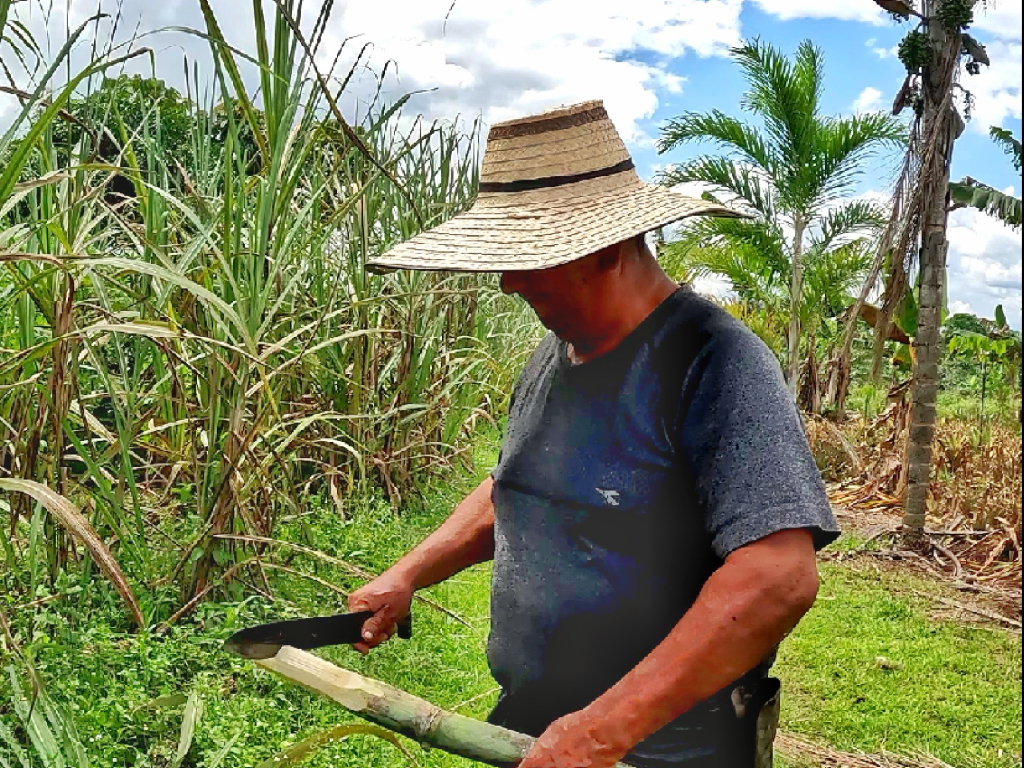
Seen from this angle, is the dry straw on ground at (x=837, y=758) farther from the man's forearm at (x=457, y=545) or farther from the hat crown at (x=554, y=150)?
the hat crown at (x=554, y=150)

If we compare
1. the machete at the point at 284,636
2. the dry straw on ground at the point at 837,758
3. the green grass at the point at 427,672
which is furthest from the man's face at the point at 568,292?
the dry straw on ground at the point at 837,758

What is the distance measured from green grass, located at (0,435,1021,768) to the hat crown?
3.35ft

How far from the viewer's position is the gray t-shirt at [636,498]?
120cm

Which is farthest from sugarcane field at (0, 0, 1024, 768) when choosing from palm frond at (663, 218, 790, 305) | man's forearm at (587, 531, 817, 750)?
palm frond at (663, 218, 790, 305)

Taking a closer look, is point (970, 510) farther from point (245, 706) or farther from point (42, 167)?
point (42, 167)

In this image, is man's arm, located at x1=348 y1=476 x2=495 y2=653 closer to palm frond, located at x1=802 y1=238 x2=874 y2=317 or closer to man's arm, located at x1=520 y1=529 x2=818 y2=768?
man's arm, located at x1=520 y1=529 x2=818 y2=768

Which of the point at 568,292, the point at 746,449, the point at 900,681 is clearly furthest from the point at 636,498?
the point at 900,681

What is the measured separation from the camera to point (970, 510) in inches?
243

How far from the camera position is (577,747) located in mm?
1198

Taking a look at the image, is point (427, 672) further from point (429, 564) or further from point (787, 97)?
point (787, 97)

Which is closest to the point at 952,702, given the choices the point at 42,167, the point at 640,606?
the point at 640,606

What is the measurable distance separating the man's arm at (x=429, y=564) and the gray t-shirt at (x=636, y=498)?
0.19m

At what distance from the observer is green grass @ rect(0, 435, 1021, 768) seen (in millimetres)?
2189

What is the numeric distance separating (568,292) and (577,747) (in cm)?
58
